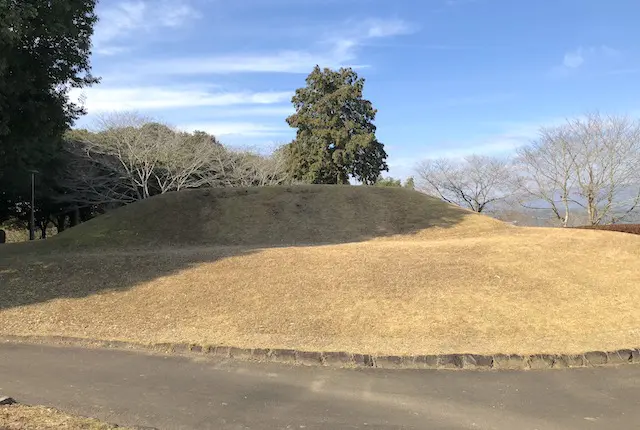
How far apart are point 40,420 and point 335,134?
32047 mm

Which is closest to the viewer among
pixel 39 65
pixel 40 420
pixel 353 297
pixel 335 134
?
pixel 40 420

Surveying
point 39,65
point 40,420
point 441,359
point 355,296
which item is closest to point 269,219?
point 39,65

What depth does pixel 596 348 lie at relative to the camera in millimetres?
6449

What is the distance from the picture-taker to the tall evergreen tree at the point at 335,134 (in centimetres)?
3497

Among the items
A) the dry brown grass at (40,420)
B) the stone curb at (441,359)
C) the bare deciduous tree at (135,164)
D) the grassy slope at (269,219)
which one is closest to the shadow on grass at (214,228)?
the grassy slope at (269,219)

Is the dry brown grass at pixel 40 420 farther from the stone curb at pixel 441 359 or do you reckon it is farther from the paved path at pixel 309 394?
the stone curb at pixel 441 359

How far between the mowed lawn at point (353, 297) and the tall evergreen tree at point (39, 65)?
3.34m

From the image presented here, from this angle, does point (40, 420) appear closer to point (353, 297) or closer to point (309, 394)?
point (309, 394)

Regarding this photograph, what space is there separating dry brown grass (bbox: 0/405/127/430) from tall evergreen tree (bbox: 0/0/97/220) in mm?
7358

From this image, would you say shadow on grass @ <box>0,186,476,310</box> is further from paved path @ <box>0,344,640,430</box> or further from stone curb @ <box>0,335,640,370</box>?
paved path @ <box>0,344,640,430</box>

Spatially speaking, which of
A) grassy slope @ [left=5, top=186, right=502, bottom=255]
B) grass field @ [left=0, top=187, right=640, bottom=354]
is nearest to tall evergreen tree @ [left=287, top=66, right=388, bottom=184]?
grassy slope @ [left=5, top=186, right=502, bottom=255]

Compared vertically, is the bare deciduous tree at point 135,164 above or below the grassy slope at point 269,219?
above

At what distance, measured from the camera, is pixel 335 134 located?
34.7 metres

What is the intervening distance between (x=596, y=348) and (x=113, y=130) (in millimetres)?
30267
